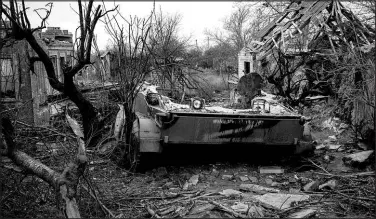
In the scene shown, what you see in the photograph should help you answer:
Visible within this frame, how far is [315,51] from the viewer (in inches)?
538

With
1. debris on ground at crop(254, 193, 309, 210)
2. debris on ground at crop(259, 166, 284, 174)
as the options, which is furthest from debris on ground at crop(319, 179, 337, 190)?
debris on ground at crop(259, 166, 284, 174)

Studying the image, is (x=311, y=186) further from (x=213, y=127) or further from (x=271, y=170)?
(x=213, y=127)

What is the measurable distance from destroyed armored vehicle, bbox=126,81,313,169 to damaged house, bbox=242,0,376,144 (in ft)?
12.3

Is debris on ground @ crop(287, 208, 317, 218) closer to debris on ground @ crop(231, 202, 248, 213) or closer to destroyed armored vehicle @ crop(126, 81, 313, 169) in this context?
debris on ground @ crop(231, 202, 248, 213)

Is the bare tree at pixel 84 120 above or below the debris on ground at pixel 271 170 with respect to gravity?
above

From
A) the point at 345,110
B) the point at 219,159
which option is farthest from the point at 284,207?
the point at 345,110

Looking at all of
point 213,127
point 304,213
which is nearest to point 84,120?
point 213,127

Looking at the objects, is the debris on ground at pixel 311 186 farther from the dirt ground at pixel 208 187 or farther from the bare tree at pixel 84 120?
the bare tree at pixel 84 120

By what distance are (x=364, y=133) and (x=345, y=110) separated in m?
2.48

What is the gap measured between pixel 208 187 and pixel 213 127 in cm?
108

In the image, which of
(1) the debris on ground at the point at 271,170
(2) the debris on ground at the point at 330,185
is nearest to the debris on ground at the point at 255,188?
(2) the debris on ground at the point at 330,185

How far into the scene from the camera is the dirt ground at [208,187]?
217 inches

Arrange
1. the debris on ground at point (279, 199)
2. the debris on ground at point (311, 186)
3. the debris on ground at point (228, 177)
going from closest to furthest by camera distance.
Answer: the debris on ground at point (279, 199), the debris on ground at point (311, 186), the debris on ground at point (228, 177)

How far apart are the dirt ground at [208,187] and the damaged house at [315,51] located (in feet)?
10.5
